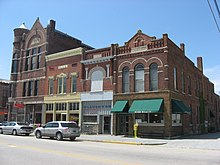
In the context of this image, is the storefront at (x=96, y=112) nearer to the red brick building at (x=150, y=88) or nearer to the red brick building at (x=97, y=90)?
the red brick building at (x=97, y=90)

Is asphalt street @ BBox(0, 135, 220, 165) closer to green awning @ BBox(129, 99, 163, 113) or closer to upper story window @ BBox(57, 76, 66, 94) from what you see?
green awning @ BBox(129, 99, 163, 113)

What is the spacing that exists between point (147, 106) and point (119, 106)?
348 centimetres

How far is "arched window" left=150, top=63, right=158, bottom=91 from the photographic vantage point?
84.7 feet

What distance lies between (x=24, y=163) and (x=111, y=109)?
1868 centimetres

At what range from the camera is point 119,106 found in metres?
26.8

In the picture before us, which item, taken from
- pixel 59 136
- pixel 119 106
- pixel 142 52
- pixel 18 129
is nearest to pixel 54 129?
pixel 59 136

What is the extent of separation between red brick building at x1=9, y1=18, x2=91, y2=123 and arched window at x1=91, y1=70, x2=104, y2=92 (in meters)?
9.65

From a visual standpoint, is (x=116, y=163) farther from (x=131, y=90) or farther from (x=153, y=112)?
(x=131, y=90)

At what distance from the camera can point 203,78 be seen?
41406 mm

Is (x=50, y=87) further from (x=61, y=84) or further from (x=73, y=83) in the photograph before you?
(x=73, y=83)

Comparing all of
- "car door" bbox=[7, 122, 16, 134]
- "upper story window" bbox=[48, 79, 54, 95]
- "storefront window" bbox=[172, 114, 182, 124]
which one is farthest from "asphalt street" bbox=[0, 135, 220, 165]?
"upper story window" bbox=[48, 79, 54, 95]

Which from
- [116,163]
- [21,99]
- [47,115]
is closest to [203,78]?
[47,115]

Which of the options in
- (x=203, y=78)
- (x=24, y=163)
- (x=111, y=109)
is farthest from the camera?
(x=203, y=78)

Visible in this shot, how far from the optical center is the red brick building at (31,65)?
37531mm
